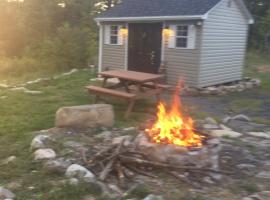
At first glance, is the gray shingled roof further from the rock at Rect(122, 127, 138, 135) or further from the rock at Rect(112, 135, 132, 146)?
the rock at Rect(112, 135, 132, 146)

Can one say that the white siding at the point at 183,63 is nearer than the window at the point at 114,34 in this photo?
Yes

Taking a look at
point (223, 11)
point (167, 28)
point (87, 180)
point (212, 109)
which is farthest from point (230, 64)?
point (87, 180)

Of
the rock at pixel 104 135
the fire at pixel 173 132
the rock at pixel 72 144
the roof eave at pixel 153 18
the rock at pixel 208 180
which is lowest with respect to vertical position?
the rock at pixel 208 180

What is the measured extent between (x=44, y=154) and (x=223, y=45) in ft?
35.2

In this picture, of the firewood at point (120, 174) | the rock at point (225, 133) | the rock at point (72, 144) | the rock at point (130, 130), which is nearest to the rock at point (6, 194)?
the firewood at point (120, 174)

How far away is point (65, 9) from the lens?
24.2m

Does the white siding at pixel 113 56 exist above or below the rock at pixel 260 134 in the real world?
above

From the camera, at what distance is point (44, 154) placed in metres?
5.61

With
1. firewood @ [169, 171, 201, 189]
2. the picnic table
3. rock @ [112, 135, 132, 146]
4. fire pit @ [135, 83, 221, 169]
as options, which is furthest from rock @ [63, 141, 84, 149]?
the picnic table

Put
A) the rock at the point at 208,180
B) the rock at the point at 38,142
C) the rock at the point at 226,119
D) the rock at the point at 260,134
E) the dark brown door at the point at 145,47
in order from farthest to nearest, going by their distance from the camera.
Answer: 1. the dark brown door at the point at 145,47
2. the rock at the point at 226,119
3. the rock at the point at 260,134
4. the rock at the point at 38,142
5. the rock at the point at 208,180

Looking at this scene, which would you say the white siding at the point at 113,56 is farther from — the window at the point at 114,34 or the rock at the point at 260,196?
the rock at the point at 260,196

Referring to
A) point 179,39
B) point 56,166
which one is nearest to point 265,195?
point 56,166

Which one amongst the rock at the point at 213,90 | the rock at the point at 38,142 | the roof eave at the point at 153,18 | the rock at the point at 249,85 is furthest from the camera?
the rock at the point at 249,85

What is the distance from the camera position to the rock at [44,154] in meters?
5.53
